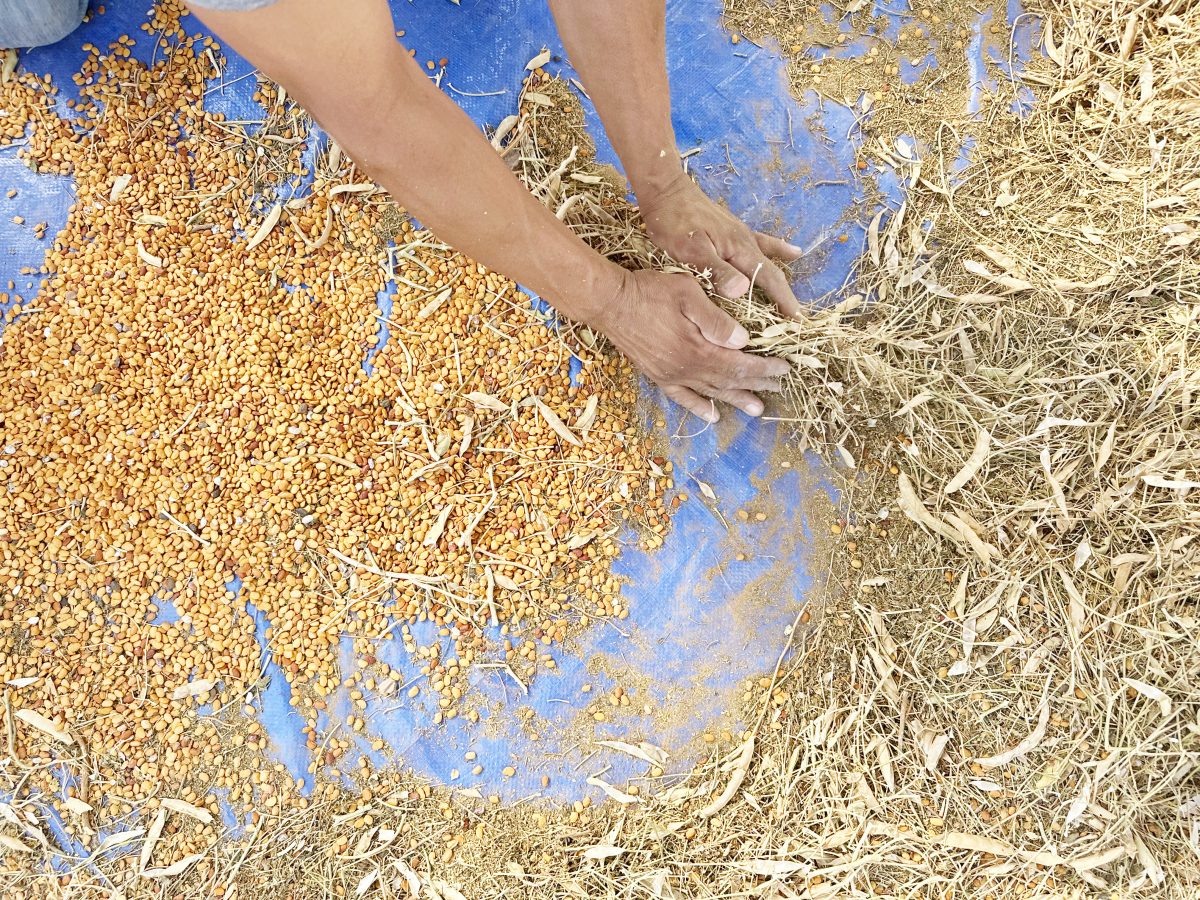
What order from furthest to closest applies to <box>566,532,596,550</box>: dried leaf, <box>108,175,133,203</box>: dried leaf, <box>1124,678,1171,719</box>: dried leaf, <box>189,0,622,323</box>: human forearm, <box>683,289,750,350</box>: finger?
<box>108,175,133,203</box>: dried leaf → <box>566,532,596,550</box>: dried leaf → <box>683,289,750,350</box>: finger → <box>1124,678,1171,719</box>: dried leaf → <box>189,0,622,323</box>: human forearm

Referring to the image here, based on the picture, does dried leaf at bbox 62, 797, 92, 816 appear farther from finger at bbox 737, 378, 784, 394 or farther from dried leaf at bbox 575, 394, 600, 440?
finger at bbox 737, 378, 784, 394

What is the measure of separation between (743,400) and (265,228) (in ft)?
3.09

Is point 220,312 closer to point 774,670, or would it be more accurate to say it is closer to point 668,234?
point 668,234

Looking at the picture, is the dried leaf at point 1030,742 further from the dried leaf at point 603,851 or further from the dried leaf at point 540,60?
the dried leaf at point 540,60

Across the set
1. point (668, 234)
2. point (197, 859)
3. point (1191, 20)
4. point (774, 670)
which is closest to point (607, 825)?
point (774, 670)

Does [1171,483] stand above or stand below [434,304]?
below

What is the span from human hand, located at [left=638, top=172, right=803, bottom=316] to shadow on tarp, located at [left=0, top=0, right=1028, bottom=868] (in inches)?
4.7

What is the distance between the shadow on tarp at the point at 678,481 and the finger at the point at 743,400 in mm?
58

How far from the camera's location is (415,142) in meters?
0.98

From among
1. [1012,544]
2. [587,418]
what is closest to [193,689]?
[587,418]

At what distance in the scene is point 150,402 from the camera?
144 cm

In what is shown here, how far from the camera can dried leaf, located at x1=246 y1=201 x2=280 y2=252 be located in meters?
1.49

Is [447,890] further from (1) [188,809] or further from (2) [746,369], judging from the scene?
(2) [746,369]

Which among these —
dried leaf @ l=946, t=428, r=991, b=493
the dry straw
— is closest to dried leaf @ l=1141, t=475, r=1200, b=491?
the dry straw
